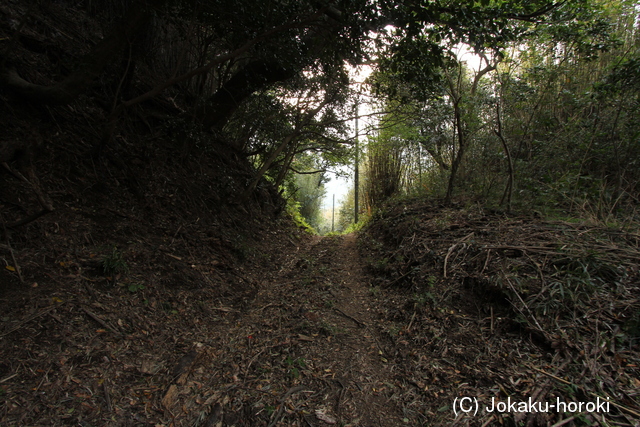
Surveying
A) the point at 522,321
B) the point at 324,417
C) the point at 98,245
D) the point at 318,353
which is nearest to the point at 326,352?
the point at 318,353

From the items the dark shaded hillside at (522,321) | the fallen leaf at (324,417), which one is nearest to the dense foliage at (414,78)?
the dark shaded hillside at (522,321)

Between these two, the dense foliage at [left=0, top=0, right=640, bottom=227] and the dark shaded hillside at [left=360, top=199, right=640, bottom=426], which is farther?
the dense foliage at [left=0, top=0, right=640, bottom=227]

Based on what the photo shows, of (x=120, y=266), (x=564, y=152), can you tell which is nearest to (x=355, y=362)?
(x=120, y=266)

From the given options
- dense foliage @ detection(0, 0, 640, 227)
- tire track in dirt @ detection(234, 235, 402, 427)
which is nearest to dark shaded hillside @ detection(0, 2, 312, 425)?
dense foliage @ detection(0, 0, 640, 227)

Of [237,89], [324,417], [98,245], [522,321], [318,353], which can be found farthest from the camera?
[237,89]

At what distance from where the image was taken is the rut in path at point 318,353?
6.03ft

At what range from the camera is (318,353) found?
2355mm

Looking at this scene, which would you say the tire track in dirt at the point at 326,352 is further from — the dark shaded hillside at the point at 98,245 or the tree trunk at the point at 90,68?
the tree trunk at the point at 90,68

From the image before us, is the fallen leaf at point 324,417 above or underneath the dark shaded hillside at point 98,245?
underneath

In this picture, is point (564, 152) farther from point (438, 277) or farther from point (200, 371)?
point (200, 371)

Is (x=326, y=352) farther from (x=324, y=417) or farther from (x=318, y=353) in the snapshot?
(x=324, y=417)

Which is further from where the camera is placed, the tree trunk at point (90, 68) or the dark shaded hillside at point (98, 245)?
the tree trunk at point (90, 68)

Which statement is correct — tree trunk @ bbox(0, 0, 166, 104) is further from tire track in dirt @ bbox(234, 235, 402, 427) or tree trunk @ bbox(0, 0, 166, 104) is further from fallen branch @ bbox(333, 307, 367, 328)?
fallen branch @ bbox(333, 307, 367, 328)

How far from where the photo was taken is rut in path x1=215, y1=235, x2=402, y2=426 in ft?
6.03
